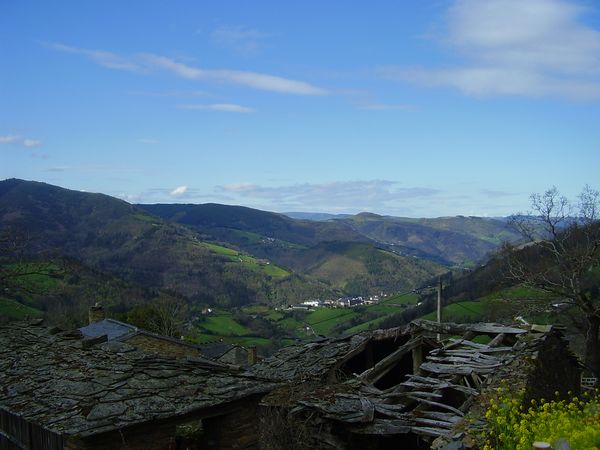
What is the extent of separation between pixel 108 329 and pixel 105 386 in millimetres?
22970

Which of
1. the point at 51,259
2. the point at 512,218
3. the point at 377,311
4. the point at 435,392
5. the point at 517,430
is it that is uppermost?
the point at 512,218

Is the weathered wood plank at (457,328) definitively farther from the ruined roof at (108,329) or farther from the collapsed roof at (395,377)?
the ruined roof at (108,329)

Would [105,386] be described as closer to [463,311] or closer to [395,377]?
[395,377]

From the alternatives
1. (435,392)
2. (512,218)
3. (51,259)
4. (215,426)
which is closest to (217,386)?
(215,426)

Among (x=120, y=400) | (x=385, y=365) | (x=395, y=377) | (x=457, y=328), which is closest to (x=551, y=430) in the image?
(x=120, y=400)

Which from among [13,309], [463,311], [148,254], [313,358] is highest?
[313,358]

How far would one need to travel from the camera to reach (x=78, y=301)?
2621 inches

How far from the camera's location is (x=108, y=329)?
29781 millimetres

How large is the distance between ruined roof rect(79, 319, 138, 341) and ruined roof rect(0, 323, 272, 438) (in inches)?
699

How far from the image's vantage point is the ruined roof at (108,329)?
28.4 meters

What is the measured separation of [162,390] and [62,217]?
599 ft

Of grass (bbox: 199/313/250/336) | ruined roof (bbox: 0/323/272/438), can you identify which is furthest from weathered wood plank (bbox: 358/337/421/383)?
grass (bbox: 199/313/250/336)

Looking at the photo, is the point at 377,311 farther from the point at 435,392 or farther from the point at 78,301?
the point at 435,392

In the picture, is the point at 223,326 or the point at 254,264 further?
the point at 254,264
